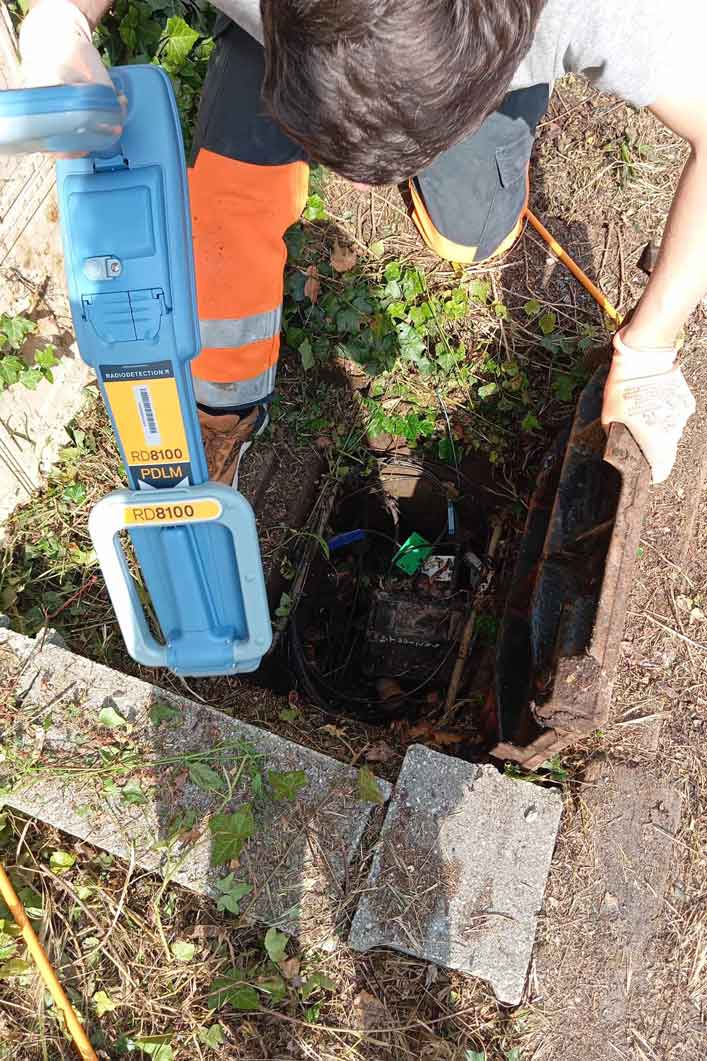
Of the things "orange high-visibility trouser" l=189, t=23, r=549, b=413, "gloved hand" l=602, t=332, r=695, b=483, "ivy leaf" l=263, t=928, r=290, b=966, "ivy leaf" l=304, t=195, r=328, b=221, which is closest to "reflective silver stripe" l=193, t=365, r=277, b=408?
"orange high-visibility trouser" l=189, t=23, r=549, b=413

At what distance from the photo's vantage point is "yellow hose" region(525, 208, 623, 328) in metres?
2.46

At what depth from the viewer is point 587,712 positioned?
1460 mm

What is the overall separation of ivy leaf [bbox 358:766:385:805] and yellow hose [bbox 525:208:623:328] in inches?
66.1

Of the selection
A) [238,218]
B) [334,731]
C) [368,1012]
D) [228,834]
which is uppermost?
[238,218]

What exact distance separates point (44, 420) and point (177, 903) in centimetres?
144

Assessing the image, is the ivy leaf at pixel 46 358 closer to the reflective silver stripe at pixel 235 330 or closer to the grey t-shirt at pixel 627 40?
the reflective silver stripe at pixel 235 330

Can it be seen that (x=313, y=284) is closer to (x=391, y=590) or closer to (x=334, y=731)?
(x=391, y=590)

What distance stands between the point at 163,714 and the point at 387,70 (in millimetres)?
1470

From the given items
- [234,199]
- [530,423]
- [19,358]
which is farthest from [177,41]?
[530,423]

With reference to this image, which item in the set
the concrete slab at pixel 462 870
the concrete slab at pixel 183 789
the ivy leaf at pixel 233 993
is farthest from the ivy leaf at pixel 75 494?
the ivy leaf at pixel 233 993

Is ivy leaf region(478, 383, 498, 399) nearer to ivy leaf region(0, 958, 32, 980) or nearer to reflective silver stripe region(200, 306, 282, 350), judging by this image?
reflective silver stripe region(200, 306, 282, 350)

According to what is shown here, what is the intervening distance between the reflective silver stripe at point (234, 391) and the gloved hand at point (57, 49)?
742 millimetres

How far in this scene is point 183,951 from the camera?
173cm

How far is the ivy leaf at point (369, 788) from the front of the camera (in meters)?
1.75
